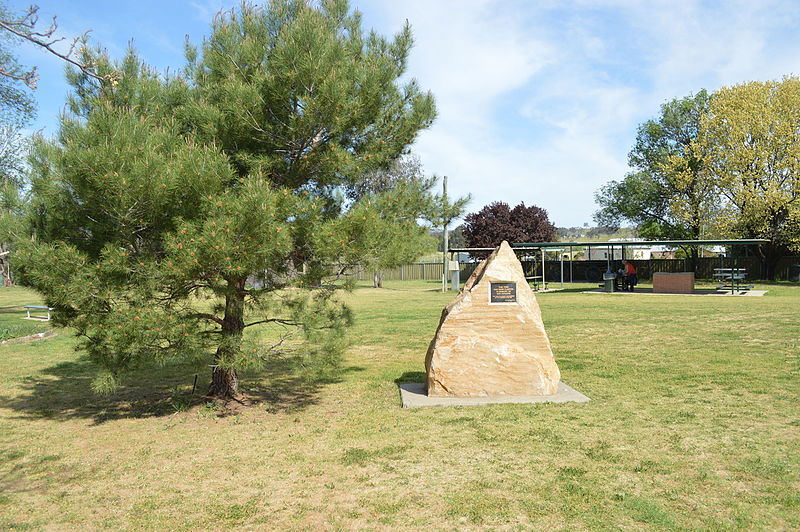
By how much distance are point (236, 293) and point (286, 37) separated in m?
2.66

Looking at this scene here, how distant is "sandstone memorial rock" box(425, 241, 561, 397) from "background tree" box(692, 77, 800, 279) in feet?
85.3

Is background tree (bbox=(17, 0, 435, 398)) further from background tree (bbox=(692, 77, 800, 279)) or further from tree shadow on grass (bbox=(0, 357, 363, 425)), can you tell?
background tree (bbox=(692, 77, 800, 279))

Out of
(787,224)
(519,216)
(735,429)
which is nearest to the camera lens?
(735,429)

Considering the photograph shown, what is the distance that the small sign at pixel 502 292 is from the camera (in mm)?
6906

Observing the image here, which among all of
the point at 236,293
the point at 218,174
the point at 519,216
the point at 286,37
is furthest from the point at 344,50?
the point at 519,216

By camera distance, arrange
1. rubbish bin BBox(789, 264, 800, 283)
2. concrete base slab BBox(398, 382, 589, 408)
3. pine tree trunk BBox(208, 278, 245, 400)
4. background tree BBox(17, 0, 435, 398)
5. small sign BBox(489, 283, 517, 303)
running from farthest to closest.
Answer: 1. rubbish bin BBox(789, 264, 800, 283)
2. small sign BBox(489, 283, 517, 303)
3. concrete base slab BBox(398, 382, 589, 408)
4. pine tree trunk BBox(208, 278, 245, 400)
5. background tree BBox(17, 0, 435, 398)

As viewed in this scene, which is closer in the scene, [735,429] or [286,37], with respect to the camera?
[735,429]

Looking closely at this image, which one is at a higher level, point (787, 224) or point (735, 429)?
point (787, 224)

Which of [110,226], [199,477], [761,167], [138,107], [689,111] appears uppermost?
[689,111]

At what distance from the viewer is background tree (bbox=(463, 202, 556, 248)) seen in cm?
3928

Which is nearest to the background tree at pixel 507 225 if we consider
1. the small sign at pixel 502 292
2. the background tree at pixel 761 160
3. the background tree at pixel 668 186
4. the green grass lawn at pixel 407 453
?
the background tree at pixel 668 186

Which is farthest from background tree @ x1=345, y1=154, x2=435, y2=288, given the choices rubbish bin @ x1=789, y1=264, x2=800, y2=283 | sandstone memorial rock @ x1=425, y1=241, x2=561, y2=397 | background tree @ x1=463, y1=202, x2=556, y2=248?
background tree @ x1=463, y1=202, x2=556, y2=248

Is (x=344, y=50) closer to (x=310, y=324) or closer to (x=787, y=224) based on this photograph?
(x=310, y=324)

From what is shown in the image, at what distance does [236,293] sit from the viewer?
6.01 metres
